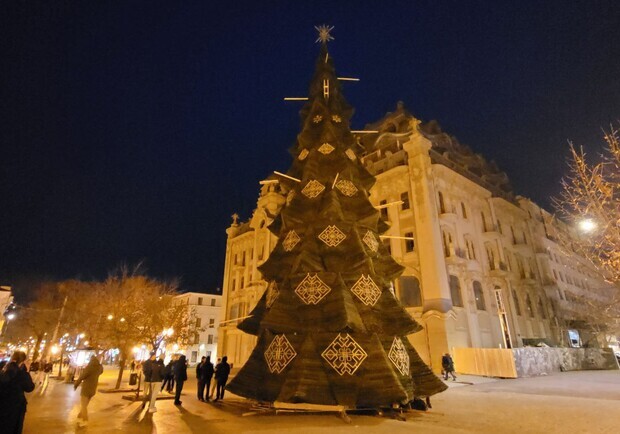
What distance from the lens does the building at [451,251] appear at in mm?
22781

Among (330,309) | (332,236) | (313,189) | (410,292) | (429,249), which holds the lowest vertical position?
(330,309)

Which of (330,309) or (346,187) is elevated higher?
(346,187)

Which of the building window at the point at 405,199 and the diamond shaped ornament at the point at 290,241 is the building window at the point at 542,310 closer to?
the building window at the point at 405,199

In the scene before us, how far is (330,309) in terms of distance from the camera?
24.9ft

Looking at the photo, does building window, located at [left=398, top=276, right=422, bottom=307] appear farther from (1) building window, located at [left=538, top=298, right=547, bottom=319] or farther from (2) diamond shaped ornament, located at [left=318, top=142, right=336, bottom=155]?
(1) building window, located at [left=538, top=298, right=547, bottom=319]

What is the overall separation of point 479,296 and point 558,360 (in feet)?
20.8

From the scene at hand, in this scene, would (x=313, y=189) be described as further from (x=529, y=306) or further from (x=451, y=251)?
(x=529, y=306)

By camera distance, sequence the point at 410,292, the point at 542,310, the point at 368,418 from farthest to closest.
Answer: the point at 542,310, the point at 410,292, the point at 368,418

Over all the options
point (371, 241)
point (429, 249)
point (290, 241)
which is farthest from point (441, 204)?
point (290, 241)

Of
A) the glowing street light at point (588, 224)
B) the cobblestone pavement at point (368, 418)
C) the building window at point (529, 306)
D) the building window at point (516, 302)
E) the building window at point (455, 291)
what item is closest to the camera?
the cobblestone pavement at point (368, 418)

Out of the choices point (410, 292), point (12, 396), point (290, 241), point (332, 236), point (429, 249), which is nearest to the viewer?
point (12, 396)

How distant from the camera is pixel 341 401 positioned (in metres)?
6.66

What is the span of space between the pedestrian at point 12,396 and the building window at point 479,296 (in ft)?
88.7

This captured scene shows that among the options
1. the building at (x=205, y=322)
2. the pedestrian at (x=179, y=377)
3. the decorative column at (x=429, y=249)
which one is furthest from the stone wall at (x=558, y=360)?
the building at (x=205, y=322)
